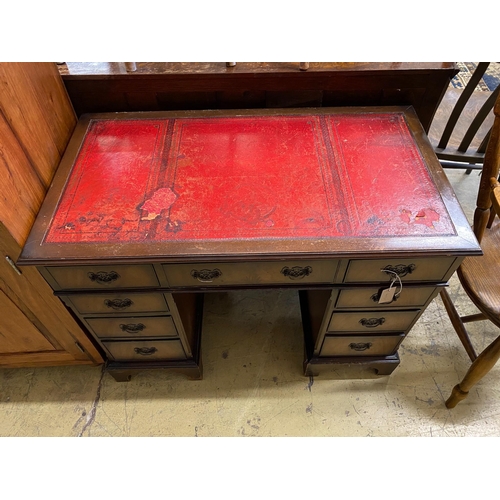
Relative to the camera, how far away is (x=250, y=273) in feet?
3.78

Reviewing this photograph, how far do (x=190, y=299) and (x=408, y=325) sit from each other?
94 centimetres

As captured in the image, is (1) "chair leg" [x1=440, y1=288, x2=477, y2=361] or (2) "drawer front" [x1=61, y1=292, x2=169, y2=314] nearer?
(2) "drawer front" [x1=61, y1=292, x2=169, y2=314]

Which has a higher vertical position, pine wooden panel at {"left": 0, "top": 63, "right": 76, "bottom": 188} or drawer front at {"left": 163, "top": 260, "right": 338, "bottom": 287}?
pine wooden panel at {"left": 0, "top": 63, "right": 76, "bottom": 188}

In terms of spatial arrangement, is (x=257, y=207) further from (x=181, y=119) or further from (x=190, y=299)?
(x=190, y=299)

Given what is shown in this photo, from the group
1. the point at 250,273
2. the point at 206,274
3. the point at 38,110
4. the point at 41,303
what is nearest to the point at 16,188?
the point at 38,110

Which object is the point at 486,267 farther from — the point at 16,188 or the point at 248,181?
the point at 16,188

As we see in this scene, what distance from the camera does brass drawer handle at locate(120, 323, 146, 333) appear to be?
1384 millimetres

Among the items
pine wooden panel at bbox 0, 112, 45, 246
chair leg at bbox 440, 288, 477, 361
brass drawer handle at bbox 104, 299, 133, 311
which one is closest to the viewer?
pine wooden panel at bbox 0, 112, 45, 246

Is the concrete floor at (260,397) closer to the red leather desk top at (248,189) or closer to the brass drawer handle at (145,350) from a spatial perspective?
the brass drawer handle at (145,350)

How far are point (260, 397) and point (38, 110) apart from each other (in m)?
1.43

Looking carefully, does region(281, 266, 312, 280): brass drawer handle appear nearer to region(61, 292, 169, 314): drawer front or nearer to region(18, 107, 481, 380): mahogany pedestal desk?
region(18, 107, 481, 380): mahogany pedestal desk

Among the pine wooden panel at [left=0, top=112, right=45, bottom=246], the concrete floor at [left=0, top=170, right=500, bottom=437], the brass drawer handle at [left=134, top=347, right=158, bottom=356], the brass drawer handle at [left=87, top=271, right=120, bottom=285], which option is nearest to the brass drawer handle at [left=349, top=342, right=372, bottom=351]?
the concrete floor at [left=0, top=170, right=500, bottom=437]

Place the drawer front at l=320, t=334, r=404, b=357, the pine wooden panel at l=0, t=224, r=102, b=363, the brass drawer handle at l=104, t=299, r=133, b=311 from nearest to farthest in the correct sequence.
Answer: the pine wooden panel at l=0, t=224, r=102, b=363 < the brass drawer handle at l=104, t=299, r=133, b=311 < the drawer front at l=320, t=334, r=404, b=357

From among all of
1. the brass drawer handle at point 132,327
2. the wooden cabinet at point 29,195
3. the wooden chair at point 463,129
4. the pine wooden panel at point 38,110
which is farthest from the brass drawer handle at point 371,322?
the pine wooden panel at point 38,110
